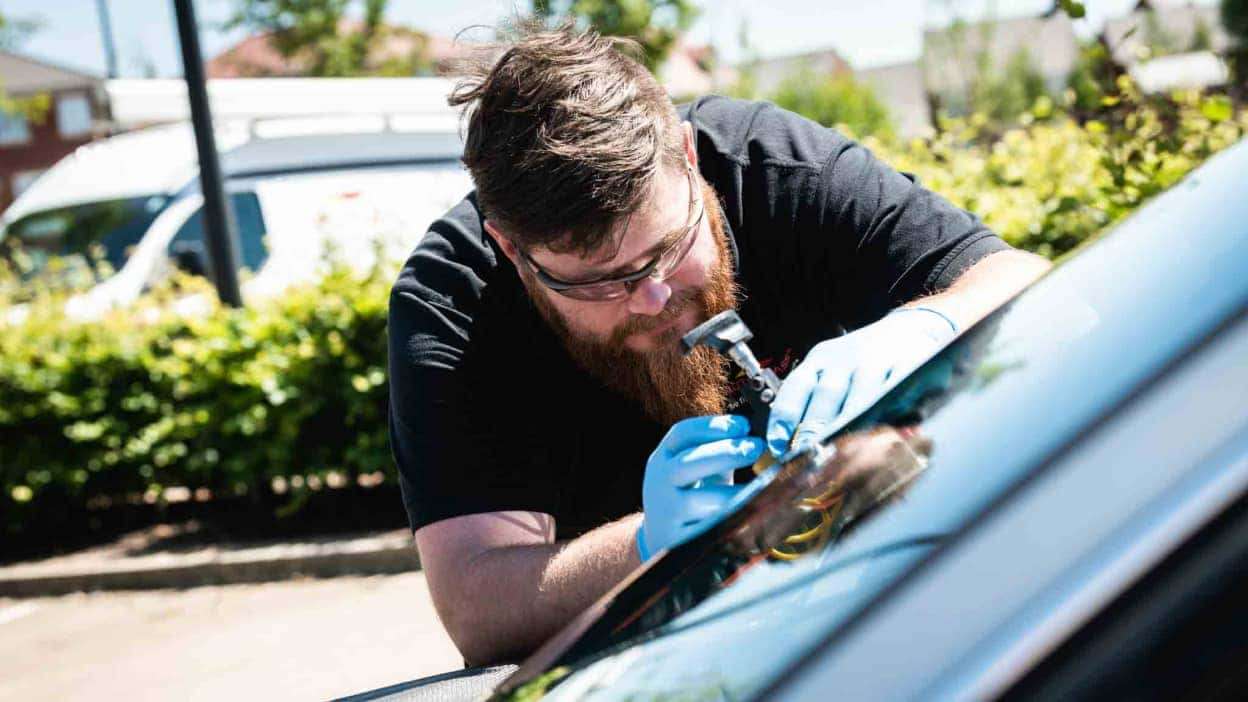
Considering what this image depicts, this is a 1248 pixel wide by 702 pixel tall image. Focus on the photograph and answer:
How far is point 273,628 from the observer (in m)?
4.71

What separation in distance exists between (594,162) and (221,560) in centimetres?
415

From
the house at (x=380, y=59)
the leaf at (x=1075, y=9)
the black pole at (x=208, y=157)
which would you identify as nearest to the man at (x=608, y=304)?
the leaf at (x=1075, y=9)

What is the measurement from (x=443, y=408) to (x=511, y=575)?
0.32m

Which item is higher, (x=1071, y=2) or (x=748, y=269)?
(x=1071, y=2)

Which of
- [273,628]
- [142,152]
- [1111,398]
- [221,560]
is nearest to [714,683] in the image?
[1111,398]

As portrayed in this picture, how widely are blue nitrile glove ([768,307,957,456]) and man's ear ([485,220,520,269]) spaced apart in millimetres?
524

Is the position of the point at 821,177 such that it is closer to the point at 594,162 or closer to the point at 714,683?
the point at 594,162

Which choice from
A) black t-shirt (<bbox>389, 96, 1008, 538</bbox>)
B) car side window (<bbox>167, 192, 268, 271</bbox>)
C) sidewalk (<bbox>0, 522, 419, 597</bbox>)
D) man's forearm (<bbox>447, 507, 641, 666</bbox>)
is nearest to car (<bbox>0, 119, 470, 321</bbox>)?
car side window (<bbox>167, 192, 268, 271</bbox>)

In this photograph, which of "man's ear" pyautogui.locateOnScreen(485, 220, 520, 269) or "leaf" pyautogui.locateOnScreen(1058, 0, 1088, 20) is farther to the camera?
"leaf" pyautogui.locateOnScreen(1058, 0, 1088, 20)

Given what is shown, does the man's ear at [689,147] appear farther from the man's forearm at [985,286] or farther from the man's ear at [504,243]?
the man's forearm at [985,286]

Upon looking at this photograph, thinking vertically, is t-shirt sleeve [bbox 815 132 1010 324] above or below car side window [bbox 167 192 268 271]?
above

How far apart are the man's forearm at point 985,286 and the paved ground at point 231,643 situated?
98.9 inches

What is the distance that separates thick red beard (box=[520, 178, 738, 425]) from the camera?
6.59 ft

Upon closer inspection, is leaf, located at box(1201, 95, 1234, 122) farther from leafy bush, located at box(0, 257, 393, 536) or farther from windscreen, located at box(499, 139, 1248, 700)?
leafy bush, located at box(0, 257, 393, 536)
